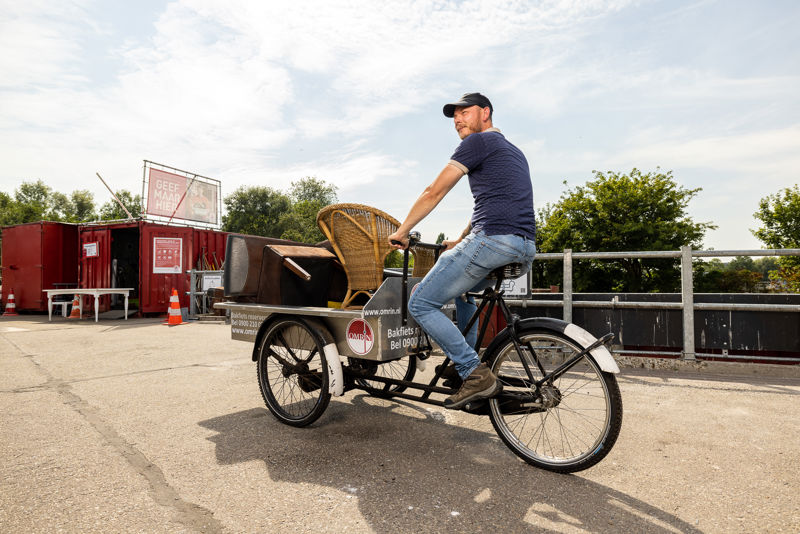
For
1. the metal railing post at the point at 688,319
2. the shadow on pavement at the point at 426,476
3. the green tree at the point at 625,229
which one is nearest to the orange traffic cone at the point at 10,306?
the shadow on pavement at the point at 426,476

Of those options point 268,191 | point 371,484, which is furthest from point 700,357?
point 268,191

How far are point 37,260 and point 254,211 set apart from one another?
4252 centimetres

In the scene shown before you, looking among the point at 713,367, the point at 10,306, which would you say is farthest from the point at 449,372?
the point at 10,306

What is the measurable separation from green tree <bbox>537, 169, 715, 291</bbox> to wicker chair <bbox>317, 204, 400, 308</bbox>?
26827mm

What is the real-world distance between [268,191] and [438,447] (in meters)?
59.0

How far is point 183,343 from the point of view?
8.66 m

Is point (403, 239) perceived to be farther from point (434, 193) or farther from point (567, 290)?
point (567, 290)

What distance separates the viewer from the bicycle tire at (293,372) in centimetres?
360

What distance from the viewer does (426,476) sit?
2.80 m

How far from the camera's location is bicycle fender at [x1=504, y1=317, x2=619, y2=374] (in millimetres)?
2689

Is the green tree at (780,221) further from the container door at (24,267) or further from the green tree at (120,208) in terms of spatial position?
the green tree at (120,208)

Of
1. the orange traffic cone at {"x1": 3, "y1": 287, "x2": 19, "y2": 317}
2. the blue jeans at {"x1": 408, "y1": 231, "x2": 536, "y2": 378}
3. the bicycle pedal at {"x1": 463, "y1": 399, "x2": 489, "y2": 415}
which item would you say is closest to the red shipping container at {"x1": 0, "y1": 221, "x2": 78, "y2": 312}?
the orange traffic cone at {"x1": 3, "y1": 287, "x2": 19, "y2": 317}

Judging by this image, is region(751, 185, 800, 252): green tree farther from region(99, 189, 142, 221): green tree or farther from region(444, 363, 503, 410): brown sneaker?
region(99, 189, 142, 221): green tree

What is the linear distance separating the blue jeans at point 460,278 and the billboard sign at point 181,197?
21294 mm
